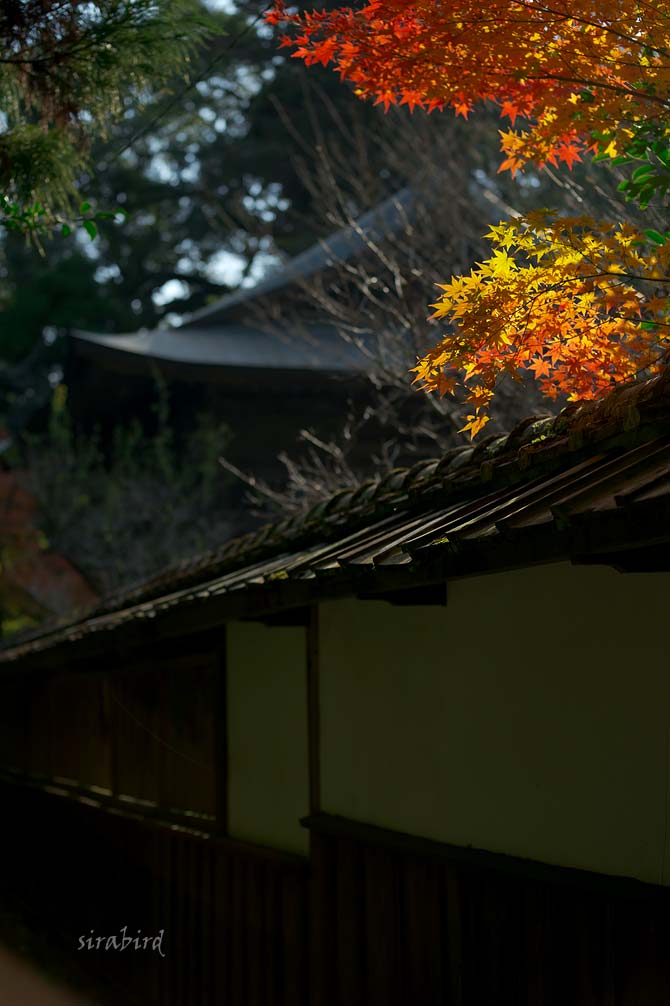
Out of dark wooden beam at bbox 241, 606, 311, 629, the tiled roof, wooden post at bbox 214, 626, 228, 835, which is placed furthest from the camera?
wooden post at bbox 214, 626, 228, 835

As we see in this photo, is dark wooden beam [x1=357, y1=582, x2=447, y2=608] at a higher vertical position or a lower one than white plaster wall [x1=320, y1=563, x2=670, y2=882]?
higher

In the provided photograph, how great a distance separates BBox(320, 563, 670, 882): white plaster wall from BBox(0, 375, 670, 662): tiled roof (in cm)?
41

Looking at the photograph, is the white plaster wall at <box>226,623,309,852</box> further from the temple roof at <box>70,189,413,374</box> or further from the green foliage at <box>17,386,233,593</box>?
the green foliage at <box>17,386,233,593</box>

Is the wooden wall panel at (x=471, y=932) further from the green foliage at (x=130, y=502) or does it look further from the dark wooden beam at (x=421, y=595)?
the green foliage at (x=130, y=502)

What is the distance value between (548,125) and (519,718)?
2.59 meters

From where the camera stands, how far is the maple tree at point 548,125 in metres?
4.54

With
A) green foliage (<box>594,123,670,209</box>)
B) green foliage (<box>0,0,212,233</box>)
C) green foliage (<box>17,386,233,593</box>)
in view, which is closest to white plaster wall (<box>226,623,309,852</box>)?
green foliage (<box>0,0,212,233</box>)

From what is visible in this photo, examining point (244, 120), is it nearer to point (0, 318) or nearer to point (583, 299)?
point (0, 318)

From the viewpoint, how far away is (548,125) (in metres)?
5.28

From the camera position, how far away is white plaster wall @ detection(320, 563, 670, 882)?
4.18 metres

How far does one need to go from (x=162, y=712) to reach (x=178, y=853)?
1.11 metres

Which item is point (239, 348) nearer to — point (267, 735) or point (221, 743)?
point (221, 743)

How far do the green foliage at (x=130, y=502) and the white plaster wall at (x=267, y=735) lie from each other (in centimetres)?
1202

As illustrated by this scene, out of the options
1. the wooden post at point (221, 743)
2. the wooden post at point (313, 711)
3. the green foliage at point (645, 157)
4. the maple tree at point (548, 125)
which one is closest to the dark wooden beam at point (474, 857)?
the wooden post at point (313, 711)
